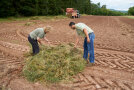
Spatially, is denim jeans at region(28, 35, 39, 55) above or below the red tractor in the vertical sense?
below

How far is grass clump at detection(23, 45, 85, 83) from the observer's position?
3.39m

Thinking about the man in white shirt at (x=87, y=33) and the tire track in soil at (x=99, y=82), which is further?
the man in white shirt at (x=87, y=33)

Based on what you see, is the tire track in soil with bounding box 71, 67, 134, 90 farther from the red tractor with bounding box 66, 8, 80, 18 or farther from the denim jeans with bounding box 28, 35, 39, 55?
the red tractor with bounding box 66, 8, 80, 18

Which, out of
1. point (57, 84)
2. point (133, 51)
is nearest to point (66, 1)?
point (133, 51)

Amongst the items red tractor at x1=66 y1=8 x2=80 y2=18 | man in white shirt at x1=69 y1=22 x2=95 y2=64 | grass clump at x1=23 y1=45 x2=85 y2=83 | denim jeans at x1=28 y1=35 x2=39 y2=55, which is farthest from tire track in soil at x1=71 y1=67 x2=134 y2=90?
red tractor at x1=66 y1=8 x2=80 y2=18

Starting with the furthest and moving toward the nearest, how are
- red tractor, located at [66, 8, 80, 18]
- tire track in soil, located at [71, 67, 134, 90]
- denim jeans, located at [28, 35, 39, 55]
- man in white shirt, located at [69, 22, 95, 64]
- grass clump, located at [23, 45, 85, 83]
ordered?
red tractor, located at [66, 8, 80, 18] < denim jeans, located at [28, 35, 39, 55] < man in white shirt, located at [69, 22, 95, 64] < grass clump, located at [23, 45, 85, 83] < tire track in soil, located at [71, 67, 134, 90]

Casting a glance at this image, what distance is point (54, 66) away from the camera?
3.53 meters

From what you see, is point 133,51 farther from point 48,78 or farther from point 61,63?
point 48,78

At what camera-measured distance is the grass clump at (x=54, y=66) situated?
11.1 ft

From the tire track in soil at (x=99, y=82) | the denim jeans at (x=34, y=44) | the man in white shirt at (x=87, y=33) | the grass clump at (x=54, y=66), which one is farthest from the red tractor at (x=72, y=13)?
the tire track in soil at (x=99, y=82)

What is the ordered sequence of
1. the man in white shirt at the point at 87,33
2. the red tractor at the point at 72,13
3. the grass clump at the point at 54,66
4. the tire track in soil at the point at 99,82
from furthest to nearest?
the red tractor at the point at 72,13 < the man in white shirt at the point at 87,33 < the grass clump at the point at 54,66 < the tire track in soil at the point at 99,82

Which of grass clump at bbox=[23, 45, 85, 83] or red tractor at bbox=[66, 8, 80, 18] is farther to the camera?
red tractor at bbox=[66, 8, 80, 18]

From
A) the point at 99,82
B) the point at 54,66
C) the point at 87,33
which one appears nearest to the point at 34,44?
the point at 54,66

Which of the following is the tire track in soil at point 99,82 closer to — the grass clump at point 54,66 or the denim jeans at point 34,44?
the grass clump at point 54,66
